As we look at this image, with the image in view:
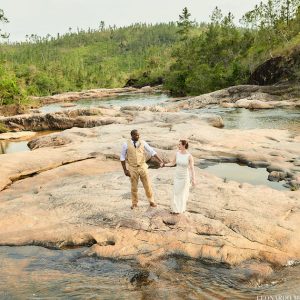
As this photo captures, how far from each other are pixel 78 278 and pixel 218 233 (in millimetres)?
3372

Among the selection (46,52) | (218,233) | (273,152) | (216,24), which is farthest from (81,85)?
(218,233)

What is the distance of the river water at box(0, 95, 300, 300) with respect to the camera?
25.0 ft

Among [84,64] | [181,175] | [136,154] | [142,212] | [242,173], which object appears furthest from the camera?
[84,64]

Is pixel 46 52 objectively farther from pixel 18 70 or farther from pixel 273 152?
pixel 273 152

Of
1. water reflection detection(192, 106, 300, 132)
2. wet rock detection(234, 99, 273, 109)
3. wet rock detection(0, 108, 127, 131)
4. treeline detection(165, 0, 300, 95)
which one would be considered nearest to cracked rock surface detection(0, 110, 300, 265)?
water reflection detection(192, 106, 300, 132)

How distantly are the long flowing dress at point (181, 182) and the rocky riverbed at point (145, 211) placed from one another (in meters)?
0.32

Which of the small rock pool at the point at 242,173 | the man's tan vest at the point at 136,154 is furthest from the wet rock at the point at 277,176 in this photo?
the man's tan vest at the point at 136,154

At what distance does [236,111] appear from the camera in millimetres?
37719

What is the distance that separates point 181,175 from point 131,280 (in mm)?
2865

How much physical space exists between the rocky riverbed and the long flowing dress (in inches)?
12.8

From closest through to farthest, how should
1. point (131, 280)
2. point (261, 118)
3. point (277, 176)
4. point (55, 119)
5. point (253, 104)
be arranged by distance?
point (131, 280) → point (277, 176) → point (261, 118) → point (55, 119) → point (253, 104)

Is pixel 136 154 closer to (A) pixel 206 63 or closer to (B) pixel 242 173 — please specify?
(B) pixel 242 173

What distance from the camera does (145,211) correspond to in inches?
410

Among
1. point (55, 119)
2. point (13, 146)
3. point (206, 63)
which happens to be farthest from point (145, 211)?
point (206, 63)
